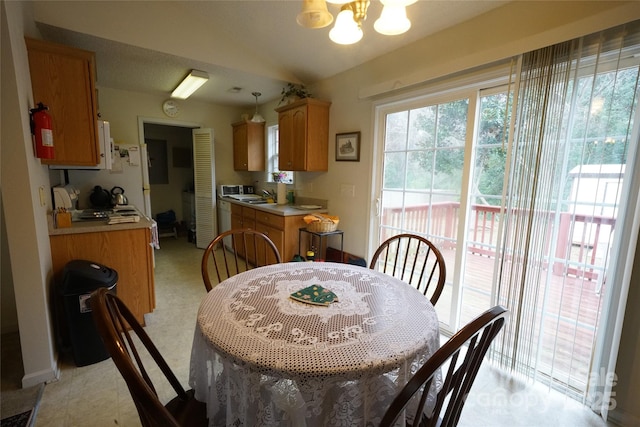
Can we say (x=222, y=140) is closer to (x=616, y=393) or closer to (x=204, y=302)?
(x=204, y=302)

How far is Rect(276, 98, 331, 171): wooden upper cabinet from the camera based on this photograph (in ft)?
10.4

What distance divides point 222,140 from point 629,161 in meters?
4.84

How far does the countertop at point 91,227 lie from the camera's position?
78.4 inches

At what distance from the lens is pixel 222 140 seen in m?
4.93

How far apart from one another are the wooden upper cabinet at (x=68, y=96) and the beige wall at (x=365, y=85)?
157 mm

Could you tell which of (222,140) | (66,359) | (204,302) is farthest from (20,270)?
(222,140)

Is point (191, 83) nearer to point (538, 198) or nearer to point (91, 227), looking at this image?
point (91, 227)

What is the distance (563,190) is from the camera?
5.36 feet

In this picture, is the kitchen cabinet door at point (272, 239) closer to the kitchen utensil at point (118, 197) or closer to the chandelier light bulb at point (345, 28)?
the kitchen utensil at point (118, 197)

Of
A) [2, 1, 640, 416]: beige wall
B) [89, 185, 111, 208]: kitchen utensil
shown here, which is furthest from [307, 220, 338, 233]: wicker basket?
[89, 185, 111, 208]: kitchen utensil

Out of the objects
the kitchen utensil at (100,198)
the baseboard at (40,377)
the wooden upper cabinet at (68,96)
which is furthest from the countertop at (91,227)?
the kitchen utensil at (100,198)

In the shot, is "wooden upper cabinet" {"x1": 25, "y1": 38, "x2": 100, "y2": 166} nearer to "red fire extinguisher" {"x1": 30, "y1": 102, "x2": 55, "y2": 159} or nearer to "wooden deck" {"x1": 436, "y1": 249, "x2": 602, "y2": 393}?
"red fire extinguisher" {"x1": 30, "y1": 102, "x2": 55, "y2": 159}

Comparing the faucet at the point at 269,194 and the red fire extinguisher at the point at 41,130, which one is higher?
the red fire extinguisher at the point at 41,130

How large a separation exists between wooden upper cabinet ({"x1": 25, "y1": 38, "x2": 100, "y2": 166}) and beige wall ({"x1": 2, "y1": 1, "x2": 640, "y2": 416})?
16cm
